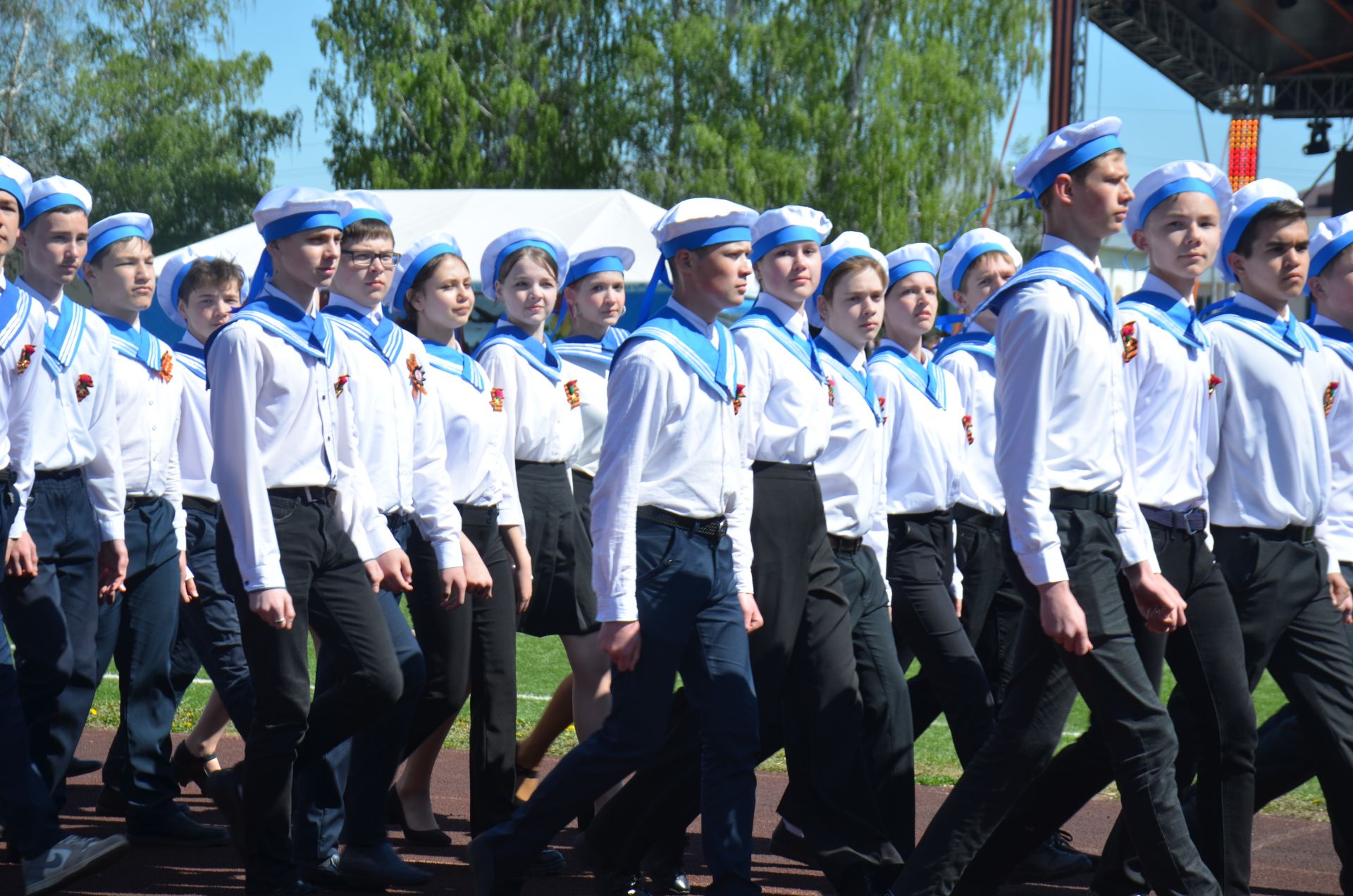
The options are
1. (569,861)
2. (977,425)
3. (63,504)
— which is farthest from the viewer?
(977,425)

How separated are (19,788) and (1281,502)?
353 cm

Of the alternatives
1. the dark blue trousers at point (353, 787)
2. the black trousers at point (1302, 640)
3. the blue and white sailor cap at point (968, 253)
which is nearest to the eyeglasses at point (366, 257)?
the dark blue trousers at point (353, 787)

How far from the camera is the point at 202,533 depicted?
6184 millimetres

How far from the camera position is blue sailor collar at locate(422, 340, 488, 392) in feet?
18.6

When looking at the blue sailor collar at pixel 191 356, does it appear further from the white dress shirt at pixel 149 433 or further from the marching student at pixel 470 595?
the marching student at pixel 470 595

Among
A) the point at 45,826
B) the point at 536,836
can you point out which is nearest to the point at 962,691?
the point at 536,836

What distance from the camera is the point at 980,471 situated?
6176 mm

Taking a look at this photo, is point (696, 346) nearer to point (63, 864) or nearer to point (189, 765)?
point (63, 864)

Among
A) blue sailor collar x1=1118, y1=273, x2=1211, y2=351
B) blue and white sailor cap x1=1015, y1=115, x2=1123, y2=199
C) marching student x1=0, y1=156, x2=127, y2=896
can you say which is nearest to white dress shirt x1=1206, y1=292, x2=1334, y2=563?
blue sailor collar x1=1118, y1=273, x2=1211, y2=351

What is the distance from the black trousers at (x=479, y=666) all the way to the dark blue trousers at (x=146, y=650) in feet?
2.99

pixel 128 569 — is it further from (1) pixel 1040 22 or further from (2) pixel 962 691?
(1) pixel 1040 22

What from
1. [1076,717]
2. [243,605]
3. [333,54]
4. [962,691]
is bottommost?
[1076,717]

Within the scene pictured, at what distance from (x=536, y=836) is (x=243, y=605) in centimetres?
101

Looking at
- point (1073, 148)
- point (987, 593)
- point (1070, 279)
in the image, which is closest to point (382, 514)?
point (1070, 279)
